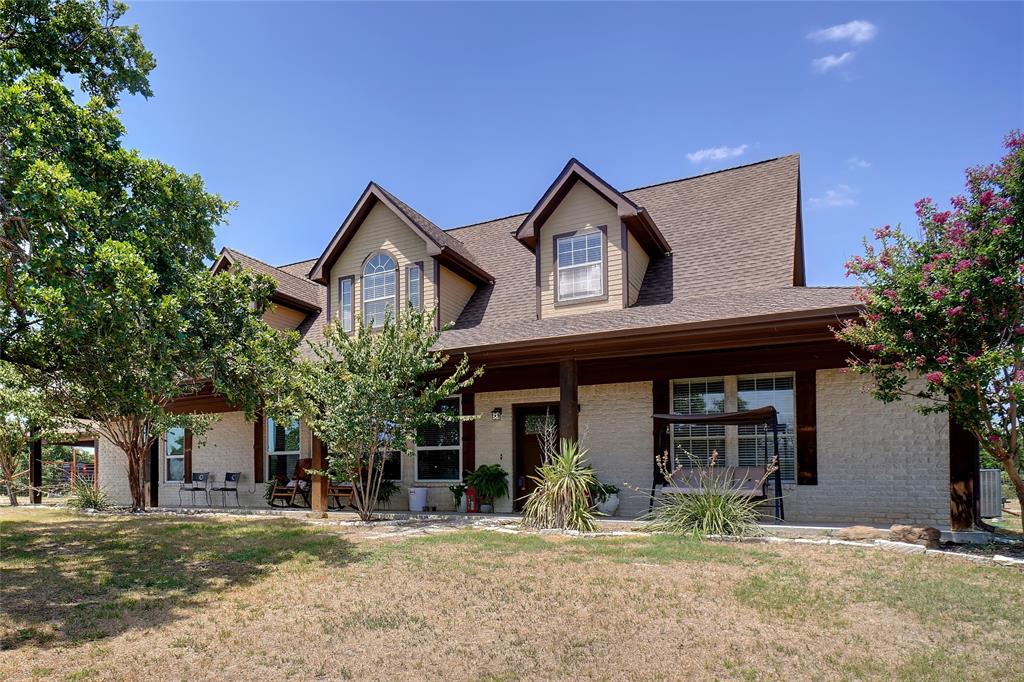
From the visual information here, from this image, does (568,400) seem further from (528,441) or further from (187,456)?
(187,456)

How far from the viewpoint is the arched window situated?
603 inches

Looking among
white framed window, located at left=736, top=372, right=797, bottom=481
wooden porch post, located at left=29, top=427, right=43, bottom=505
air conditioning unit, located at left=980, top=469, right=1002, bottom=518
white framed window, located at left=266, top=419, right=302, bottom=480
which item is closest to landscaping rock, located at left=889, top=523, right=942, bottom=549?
white framed window, located at left=736, top=372, right=797, bottom=481

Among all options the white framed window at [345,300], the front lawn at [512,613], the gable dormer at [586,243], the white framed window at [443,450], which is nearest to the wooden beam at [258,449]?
the white framed window at [345,300]

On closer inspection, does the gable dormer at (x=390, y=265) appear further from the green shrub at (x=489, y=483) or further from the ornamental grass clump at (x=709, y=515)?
the ornamental grass clump at (x=709, y=515)

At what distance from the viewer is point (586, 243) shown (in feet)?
44.3

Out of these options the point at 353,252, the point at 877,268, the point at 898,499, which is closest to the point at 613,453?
the point at 898,499

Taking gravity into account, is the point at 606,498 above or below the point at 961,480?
below

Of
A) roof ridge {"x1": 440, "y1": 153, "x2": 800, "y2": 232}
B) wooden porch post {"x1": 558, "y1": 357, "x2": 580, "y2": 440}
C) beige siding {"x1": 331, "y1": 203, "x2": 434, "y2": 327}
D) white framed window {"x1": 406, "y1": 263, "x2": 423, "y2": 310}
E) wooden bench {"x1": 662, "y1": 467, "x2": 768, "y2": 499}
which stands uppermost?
roof ridge {"x1": 440, "y1": 153, "x2": 800, "y2": 232}

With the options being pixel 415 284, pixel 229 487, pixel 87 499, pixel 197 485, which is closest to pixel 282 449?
pixel 229 487

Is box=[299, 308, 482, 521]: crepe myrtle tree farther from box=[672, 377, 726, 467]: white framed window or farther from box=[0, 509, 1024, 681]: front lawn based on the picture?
box=[672, 377, 726, 467]: white framed window

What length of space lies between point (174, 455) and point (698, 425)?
1426 cm

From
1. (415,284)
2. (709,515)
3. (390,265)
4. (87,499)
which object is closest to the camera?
(709,515)

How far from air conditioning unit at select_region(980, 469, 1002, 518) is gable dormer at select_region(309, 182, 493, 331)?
402 inches

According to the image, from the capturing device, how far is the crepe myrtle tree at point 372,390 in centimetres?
1098
